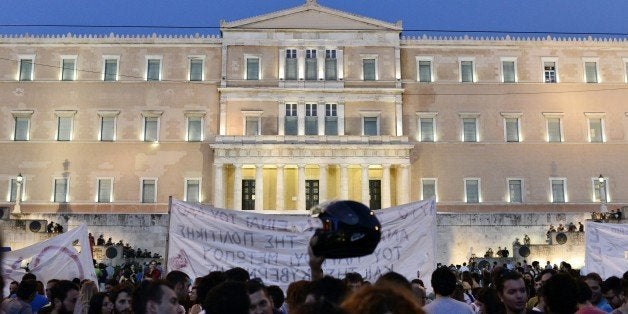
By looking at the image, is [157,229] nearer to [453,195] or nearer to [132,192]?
[132,192]

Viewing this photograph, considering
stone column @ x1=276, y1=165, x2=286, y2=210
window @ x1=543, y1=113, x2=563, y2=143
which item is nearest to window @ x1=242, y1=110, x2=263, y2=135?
stone column @ x1=276, y1=165, x2=286, y2=210

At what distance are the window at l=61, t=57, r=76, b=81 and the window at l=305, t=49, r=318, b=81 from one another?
46.2ft

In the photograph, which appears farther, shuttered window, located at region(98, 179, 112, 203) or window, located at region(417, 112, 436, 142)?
→ window, located at region(417, 112, 436, 142)

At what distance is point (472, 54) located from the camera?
40750 millimetres

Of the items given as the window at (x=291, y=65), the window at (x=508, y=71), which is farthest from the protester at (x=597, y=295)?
the window at (x=508, y=71)

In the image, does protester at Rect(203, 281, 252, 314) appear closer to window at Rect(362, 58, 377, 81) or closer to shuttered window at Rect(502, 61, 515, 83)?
window at Rect(362, 58, 377, 81)

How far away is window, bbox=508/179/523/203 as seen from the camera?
38.9m

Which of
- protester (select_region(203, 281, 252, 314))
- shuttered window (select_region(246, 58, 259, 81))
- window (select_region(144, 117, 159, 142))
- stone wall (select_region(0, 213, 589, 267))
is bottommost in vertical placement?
stone wall (select_region(0, 213, 589, 267))

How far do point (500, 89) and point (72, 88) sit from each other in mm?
26085

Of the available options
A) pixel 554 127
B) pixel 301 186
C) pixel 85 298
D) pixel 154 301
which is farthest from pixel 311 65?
pixel 154 301

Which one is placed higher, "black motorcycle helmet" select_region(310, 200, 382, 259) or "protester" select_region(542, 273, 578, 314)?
"black motorcycle helmet" select_region(310, 200, 382, 259)

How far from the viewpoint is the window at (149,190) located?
125ft

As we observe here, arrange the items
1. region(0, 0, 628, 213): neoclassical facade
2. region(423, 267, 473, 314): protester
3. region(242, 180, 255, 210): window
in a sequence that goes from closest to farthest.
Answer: region(423, 267, 473, 314): protester < region(242, 180, 255, 210): window < region(0, 0, 628, 213): neoclassical facade

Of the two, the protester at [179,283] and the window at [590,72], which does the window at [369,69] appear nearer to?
the window at [590,72]
